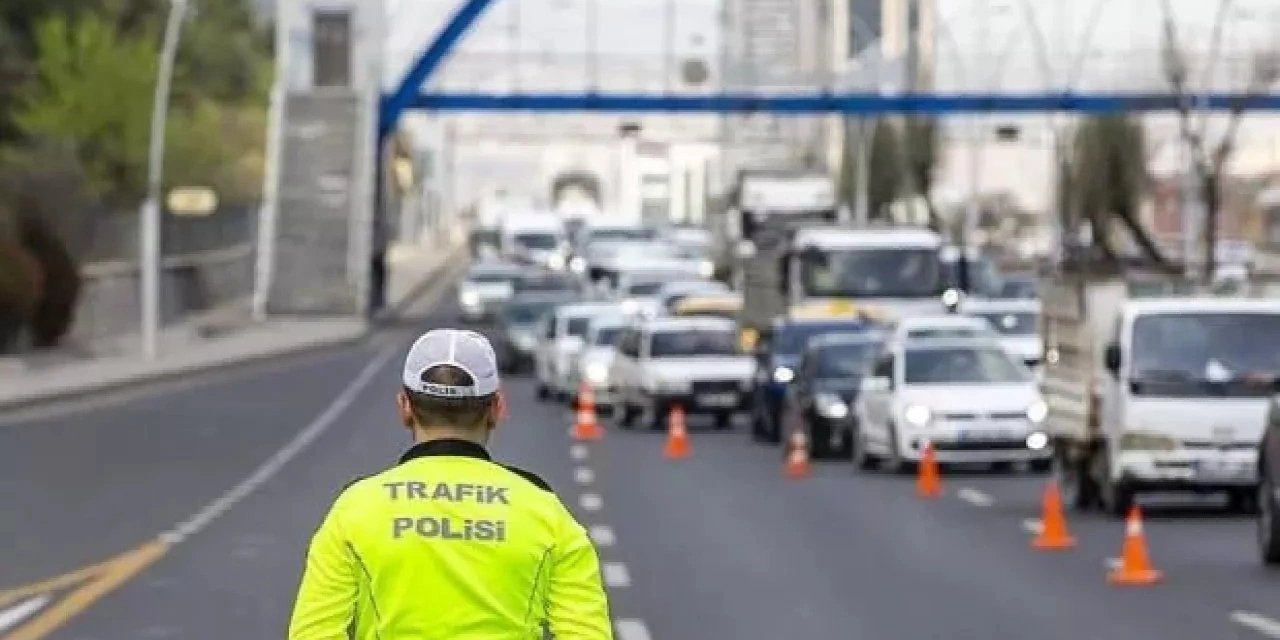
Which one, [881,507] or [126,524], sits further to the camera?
[881,507]

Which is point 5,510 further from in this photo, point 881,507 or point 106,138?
point 106,138

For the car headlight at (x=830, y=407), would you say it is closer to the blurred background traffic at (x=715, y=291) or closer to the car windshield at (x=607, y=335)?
the blurred background traffic at (x=715, y=291)

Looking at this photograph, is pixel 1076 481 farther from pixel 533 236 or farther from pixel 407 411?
pixel 533 236

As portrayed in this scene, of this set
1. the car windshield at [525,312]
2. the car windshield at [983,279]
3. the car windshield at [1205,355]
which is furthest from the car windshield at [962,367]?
the car windshield at [983,279]

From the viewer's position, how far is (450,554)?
6.13 m

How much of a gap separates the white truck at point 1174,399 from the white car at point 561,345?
84.4 ft

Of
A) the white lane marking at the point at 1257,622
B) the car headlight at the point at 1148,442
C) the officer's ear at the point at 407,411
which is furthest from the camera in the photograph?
the car headlight at the point at 1148,442

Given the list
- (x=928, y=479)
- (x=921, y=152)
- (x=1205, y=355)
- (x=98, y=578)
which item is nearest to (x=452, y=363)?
(x=98, y=578)

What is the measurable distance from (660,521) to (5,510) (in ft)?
17.8

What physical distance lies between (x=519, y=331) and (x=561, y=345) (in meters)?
12.6

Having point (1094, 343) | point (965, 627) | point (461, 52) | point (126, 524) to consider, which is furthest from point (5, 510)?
point (461, 52)

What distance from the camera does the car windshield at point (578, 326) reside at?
57.5 meters

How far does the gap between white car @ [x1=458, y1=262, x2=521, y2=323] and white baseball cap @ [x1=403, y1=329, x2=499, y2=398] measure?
8224 centimetres

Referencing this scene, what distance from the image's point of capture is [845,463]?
126ft
